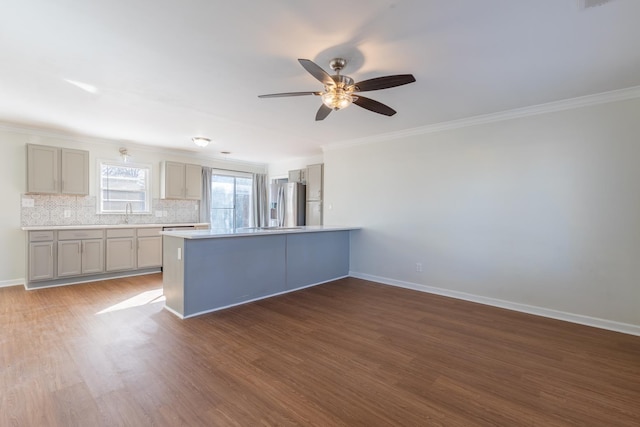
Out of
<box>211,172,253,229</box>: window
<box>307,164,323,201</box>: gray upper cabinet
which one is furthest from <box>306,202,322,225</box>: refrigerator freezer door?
<box>211,172,253,229</box>: window

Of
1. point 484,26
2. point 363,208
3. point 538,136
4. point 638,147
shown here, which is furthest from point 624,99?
point 363,208

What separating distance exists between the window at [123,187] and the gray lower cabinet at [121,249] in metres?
0.75

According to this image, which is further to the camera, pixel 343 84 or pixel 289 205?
A: pixel 289 205

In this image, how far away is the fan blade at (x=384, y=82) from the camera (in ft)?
7.73

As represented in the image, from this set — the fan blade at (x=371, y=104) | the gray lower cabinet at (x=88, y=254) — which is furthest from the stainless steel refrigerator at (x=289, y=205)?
the fan blade at (x=371, y=104)

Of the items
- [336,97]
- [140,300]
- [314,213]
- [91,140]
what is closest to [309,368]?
[336,97]

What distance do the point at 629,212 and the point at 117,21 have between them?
16.7ft

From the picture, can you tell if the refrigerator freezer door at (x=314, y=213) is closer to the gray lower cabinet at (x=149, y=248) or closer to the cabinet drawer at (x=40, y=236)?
the gray lower cabinet at (x=149, y=248)

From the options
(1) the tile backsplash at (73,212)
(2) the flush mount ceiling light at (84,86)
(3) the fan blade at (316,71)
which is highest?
(2) the flush mount ceiling light at (84,86)

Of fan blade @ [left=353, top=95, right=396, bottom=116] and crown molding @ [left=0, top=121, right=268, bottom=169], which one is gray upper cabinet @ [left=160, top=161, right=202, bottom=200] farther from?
fan blade @ [left=353, top=95, right=396, bottom=116]

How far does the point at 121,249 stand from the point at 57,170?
1653mm

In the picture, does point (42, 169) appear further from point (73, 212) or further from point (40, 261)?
point (40, 261)

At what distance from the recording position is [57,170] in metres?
5.00

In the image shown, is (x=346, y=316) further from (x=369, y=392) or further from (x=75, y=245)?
(x=75, y=245)
